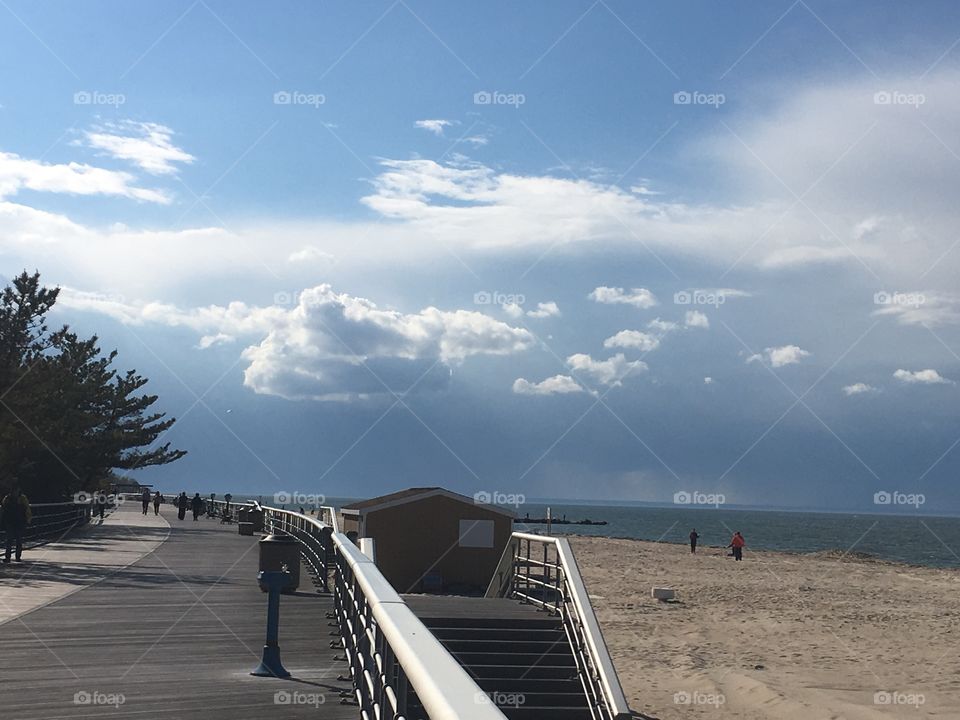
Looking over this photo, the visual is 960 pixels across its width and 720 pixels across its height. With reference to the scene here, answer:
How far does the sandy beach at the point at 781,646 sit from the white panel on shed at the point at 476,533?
4711mm

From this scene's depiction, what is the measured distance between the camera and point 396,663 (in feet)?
20.2

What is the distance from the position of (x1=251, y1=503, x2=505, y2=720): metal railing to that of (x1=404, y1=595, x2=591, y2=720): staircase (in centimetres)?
358

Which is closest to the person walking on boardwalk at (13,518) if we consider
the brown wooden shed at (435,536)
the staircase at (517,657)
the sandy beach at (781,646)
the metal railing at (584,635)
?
the staircase at (517,657)

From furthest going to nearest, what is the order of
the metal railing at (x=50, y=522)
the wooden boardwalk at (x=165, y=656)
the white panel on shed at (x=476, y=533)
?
the white panel on shed at (x=476, y=533) < the metal railing at (x=50, y=522) < the wooden boardwalk at (x=165, y=656)

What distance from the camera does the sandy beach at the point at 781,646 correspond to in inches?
889

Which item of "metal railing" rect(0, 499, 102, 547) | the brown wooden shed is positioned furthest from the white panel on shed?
"metal railing" rect(0, 499, 102, 547)

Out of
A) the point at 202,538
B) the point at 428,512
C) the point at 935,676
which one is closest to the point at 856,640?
the point at 935,676

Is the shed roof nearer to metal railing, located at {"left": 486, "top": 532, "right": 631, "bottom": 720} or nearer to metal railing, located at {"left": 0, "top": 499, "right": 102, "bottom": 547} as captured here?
metal railing, located at {"left": 0, "top": 499, "right": 102, "bottom": 547}

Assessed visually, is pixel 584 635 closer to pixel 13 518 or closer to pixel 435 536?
pixel 13 518

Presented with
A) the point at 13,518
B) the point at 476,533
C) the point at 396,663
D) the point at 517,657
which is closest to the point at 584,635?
the point at 517,657

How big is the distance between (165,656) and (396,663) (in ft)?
15.8

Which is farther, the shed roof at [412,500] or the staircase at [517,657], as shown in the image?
the shed roof at [412,500]

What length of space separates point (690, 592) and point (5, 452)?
29.8m

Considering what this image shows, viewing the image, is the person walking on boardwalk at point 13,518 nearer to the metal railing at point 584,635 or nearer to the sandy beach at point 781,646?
the metal railing at point 584,635
